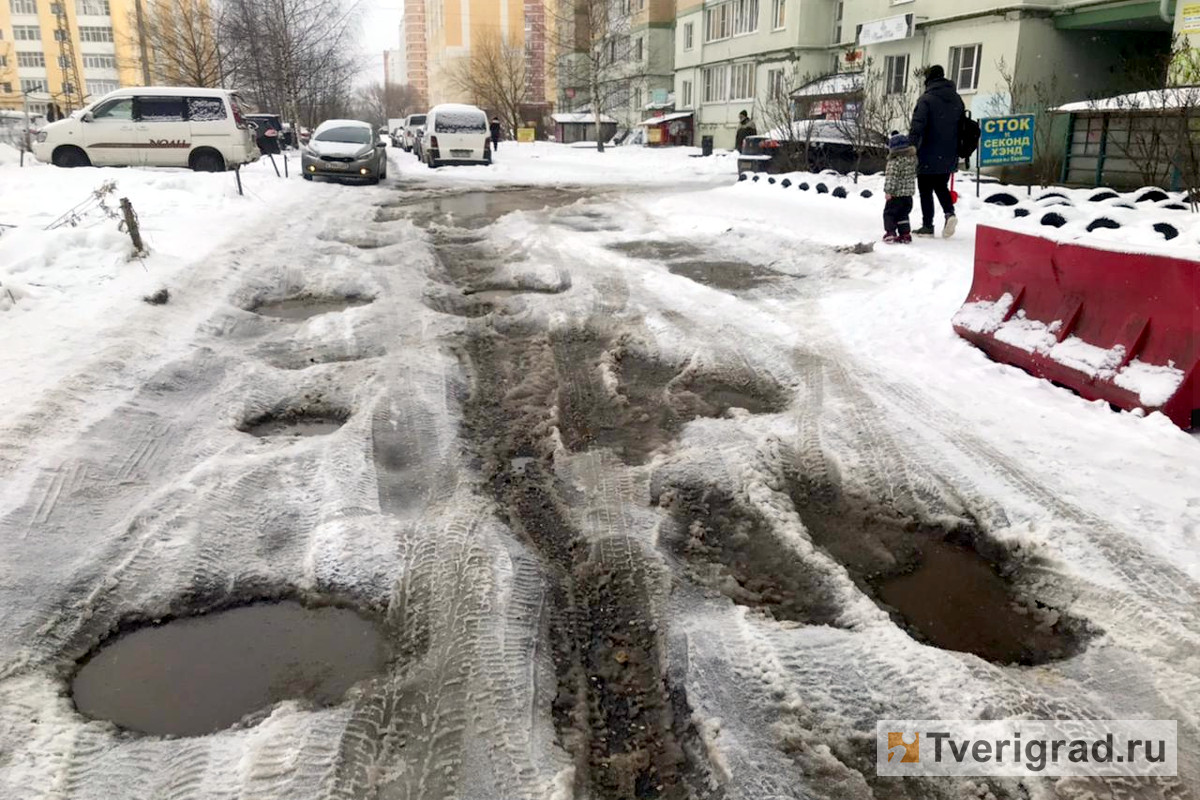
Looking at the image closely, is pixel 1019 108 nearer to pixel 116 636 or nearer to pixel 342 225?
pixel 342 225

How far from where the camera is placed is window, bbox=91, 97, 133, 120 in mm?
18219

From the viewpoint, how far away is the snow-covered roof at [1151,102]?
1110 cm

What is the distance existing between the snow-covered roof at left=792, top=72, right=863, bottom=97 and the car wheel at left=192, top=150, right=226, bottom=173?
2003 cm

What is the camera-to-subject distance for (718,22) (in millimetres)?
41375

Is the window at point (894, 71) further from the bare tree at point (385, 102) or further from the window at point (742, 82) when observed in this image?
the bare tree at point (385, 102)

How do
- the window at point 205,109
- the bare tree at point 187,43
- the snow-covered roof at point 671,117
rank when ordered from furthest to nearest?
1. the snow-covered roof at point 671,117
2. the bare tree at point 187,43
3. the window at point 205,109

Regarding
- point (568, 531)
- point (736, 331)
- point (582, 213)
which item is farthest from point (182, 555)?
point (582, 213)

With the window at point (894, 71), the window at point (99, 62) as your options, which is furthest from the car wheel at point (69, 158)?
the window at point (99, 62)

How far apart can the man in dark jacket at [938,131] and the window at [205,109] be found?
15.7 metres

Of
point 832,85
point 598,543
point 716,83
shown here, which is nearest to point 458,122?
point 832,85

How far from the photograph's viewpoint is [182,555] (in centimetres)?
327

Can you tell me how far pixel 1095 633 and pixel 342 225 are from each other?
38.7 feet

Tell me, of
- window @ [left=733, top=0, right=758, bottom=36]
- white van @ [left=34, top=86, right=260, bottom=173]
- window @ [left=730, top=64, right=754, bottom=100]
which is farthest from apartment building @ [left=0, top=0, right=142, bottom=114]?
white van @ [left=34, top=86, right=260, bottom=173]

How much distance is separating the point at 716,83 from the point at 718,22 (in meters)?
2.90
